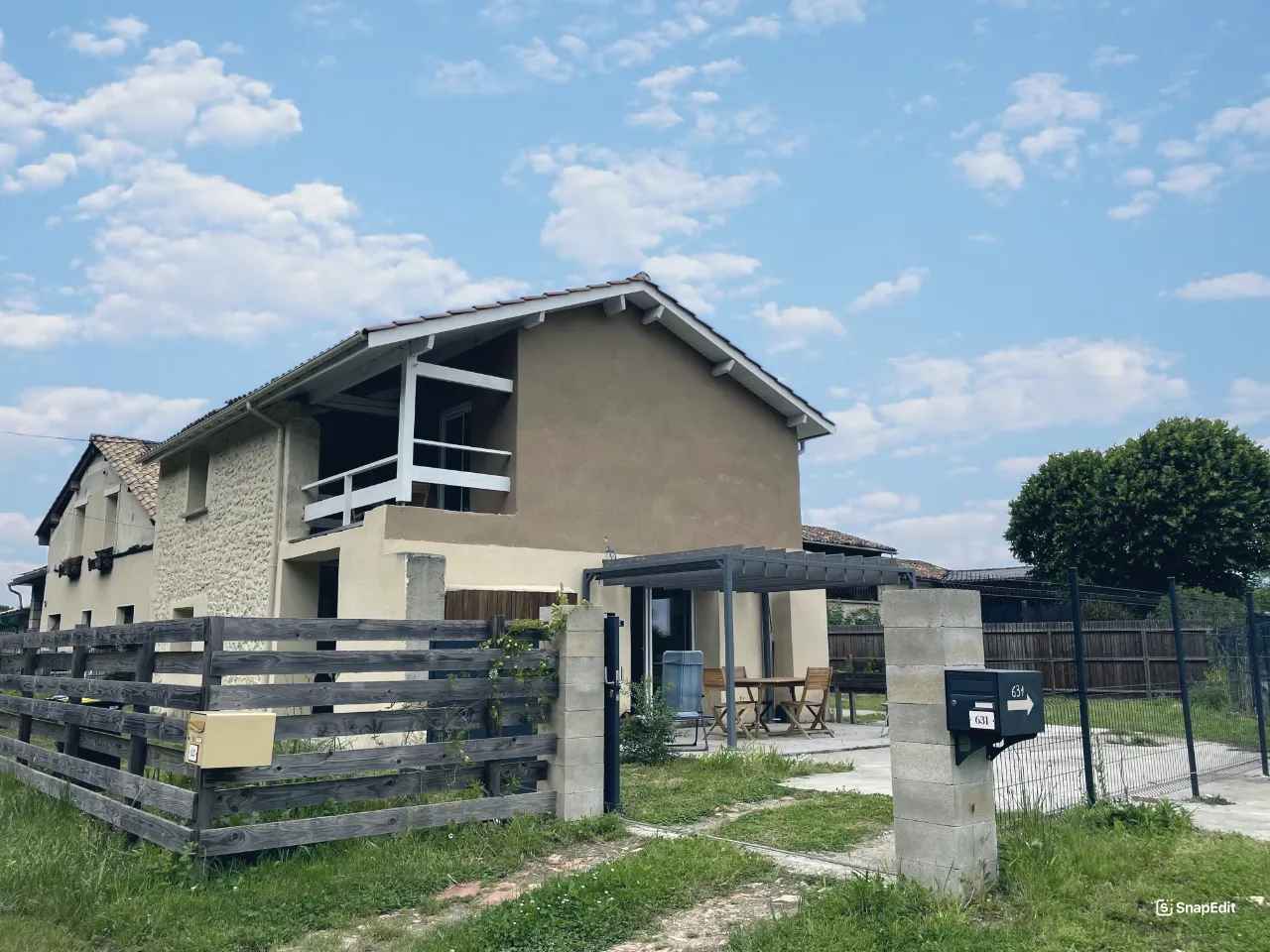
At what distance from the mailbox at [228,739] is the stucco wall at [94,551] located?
578 inches

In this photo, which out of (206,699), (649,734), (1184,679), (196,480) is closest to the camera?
(206,699)

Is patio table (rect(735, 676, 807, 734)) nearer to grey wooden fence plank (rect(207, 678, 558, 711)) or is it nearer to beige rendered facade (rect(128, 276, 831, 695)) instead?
beige rendered facade (rect(128, 276, 831, 695))

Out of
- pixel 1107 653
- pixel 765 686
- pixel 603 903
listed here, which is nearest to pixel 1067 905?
pixel 603 903

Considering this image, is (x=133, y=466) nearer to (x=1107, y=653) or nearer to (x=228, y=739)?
(x=228, y=739)

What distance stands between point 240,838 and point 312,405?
355 inches

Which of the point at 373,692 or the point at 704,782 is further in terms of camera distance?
the point at 704,782

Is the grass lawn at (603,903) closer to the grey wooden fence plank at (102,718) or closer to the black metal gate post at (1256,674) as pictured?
the grey wooden fence plank at (102,718)

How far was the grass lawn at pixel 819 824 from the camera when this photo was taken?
233 inches

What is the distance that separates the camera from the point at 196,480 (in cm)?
1664

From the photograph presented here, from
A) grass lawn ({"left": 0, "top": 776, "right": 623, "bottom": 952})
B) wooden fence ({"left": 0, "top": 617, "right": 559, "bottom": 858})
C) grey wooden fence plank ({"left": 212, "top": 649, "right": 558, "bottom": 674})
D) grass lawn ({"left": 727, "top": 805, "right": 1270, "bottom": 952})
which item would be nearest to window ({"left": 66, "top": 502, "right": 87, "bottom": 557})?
wooden fence ({"left": 0, "top": 617, "right": 559, "bottom": 858})

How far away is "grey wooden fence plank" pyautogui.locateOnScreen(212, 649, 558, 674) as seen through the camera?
5.54m

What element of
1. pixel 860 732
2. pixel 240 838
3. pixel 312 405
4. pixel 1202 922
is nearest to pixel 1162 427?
pixel 860 732

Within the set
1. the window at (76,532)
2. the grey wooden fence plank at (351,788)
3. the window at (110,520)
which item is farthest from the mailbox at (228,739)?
the window at (76,532)

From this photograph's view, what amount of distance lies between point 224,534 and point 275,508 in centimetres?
208
